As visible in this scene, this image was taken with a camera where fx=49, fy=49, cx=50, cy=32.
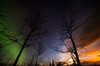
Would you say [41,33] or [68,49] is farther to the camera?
[41,33]

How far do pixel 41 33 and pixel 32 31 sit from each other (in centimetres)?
192

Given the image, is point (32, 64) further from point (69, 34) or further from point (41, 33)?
point (69, 34)

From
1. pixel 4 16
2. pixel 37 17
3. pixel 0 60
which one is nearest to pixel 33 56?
pixel 0 60

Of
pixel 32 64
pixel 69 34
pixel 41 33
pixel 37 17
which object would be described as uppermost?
pixel 37 17

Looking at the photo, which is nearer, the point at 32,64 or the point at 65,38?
the point at 65,38

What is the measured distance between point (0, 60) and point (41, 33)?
28950 mm

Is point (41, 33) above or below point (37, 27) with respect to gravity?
below

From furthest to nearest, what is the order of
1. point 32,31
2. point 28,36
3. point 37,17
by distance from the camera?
1. point 37,17
2. point 32,31
3. point 28,36

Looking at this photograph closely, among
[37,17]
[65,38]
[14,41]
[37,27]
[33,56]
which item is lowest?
[33,56]

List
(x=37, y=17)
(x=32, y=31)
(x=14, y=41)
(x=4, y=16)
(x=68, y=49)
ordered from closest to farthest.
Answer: (x=4, y=16), (x=68, y=49), (x=14, y=41), (x=32, y=31), (x=37, y=17)

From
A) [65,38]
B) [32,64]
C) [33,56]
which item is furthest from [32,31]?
[32,64]

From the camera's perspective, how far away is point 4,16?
22.8 ft

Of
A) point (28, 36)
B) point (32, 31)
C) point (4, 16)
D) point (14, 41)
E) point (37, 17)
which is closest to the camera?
point (4, 16)

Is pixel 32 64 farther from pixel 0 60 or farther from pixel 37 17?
pixel 37 17
